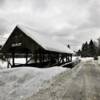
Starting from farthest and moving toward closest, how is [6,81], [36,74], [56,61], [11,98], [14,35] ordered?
1. [56,61]
2. [14,35]
3. [36,74]
4. [6,81]
5. [11,98]

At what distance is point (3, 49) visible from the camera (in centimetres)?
2019

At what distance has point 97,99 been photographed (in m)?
6.91

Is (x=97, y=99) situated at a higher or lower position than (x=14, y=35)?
lower

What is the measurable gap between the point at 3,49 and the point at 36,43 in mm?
5274

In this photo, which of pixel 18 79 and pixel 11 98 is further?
pixel 18 79

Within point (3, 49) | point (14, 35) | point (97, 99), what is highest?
point (14, 35)

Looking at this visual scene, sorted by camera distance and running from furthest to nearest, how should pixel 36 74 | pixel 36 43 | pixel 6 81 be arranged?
pixel 36 43 → pixel 36 74 → pixel 6 81

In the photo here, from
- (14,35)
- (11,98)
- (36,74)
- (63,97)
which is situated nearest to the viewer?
(11,98)

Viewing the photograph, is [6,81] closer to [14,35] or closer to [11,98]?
[11,98]

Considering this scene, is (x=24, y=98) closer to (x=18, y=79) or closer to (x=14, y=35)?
(x=18, y=79)

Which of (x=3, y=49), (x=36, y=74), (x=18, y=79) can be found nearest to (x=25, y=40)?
(x=3, y=49)

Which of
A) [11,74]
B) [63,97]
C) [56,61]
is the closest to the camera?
[63,97]

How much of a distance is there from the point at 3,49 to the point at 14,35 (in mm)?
2463

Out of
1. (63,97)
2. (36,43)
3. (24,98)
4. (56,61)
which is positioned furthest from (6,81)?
(56,61)
